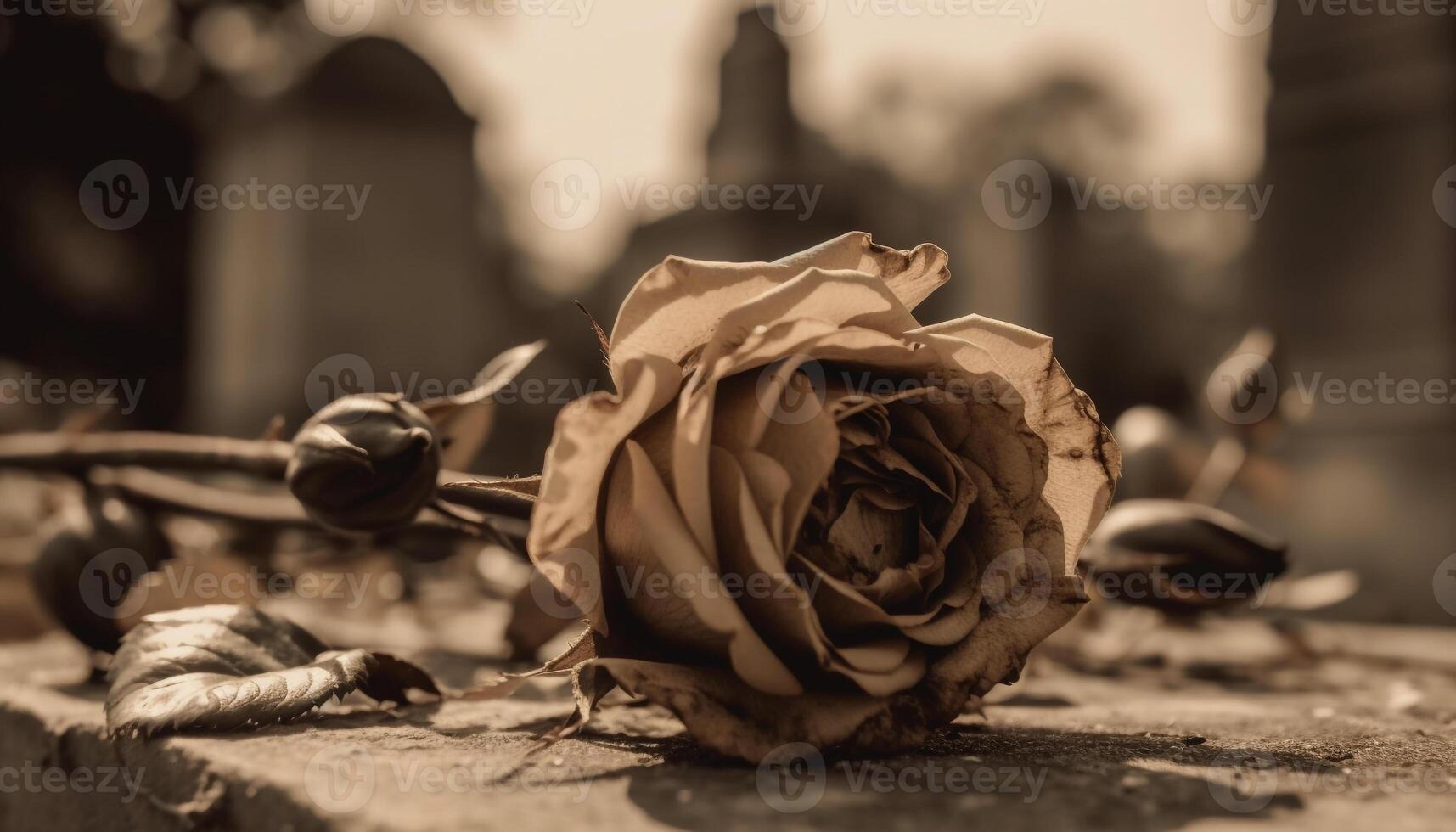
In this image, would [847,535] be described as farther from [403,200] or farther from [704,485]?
[403,200]

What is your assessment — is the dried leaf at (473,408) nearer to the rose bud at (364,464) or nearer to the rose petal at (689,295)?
the rose bud at (364,464)

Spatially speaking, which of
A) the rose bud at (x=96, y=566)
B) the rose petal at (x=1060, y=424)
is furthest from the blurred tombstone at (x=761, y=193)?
the rose petal at (x=1060, y=424)

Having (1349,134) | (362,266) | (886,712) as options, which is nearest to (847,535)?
(886,712)

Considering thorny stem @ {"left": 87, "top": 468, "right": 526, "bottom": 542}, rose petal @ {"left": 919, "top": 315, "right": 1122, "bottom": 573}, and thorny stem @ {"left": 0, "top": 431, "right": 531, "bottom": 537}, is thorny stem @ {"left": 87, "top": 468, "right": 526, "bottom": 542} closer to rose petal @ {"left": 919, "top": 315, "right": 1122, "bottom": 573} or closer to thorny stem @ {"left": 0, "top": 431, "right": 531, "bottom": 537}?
thorny stem @ {"left": 0, "top": 431, "right": 531, "bottom": 537}

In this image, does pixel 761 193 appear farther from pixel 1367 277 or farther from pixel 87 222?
pixel 1367 277

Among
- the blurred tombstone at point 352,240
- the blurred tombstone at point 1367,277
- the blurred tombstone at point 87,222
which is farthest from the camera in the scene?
the blurred tombstone at point 87,222

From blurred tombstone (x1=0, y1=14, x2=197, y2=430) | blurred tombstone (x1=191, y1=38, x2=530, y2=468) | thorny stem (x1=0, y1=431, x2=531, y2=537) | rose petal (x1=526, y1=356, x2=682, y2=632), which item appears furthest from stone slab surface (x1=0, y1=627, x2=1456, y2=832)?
blurred tombstone (x1=0, y1=14, x2=197, y2=430)
